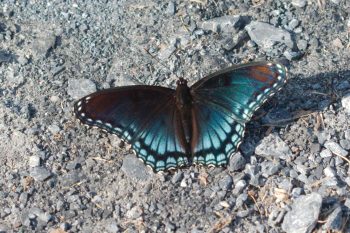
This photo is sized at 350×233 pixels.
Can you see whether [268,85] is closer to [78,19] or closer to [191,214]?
[191,214]

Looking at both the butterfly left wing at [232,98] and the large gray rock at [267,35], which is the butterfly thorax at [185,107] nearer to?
the butterfly left wing at [232,98]

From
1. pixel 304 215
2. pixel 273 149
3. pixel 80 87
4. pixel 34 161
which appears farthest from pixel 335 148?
pixel 34 161

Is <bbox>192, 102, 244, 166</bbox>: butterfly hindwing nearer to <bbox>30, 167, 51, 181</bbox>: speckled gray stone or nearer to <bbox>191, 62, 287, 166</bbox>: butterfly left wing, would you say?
<bbox>191, 62, 287, 166</bbox>: butterfly left wing

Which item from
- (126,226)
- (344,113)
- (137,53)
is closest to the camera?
(126,226)

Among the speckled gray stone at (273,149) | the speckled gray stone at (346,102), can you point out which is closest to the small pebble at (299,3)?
the speckled gray stone at (346,102)

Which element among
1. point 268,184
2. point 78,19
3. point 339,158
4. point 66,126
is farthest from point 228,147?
point 78,19

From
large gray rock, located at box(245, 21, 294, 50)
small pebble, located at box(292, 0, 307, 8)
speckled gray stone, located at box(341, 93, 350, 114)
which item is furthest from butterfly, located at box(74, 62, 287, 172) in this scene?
small pebble, located at box(292, 0, 307, 8)

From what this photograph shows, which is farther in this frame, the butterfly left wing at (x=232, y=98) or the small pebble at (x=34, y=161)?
the small pebble at (x=34, y=161)
